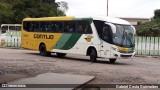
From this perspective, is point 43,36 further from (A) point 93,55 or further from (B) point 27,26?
(A) point 93,55

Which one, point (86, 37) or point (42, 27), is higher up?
point (42, 27)

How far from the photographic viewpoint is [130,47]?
22.8 meters

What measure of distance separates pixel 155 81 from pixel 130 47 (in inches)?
353

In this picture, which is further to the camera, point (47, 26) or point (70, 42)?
point (47, 26)

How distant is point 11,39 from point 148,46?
1420 cm

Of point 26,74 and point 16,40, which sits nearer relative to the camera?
point 26,74

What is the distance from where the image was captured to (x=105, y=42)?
22.4 metres

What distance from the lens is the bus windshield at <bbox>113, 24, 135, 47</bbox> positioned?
73.0ft

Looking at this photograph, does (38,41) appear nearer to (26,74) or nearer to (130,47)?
(130,47)

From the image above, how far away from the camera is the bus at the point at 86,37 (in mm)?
22266

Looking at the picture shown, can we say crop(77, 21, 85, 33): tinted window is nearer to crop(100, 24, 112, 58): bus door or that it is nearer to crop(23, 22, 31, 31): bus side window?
crop(100, 24, 112, 58): bus door

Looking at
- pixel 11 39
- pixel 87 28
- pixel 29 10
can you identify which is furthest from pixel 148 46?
pixel 29 10

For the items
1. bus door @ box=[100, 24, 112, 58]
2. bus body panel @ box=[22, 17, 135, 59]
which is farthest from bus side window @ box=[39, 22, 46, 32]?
bus door @ box=[100, 24, 112, 58]

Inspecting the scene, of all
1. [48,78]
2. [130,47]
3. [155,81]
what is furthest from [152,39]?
[48,78]
